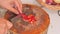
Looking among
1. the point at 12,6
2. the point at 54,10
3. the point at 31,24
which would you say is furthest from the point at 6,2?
the point at 54,10

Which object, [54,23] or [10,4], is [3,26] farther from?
[54,23]

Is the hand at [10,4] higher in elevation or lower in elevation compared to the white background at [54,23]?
higher

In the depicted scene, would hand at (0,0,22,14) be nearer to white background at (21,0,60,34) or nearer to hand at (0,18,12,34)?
hand at (0,18,12,34)

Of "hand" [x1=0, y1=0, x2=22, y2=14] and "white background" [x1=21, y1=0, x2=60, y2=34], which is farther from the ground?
"hand" [x1=0, y1=0, x2=22, y2=14]

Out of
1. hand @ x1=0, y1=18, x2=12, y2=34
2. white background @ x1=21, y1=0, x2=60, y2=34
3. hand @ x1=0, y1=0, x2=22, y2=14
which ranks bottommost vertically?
white background @ x1=21, y1=0, x2=60, y2=34

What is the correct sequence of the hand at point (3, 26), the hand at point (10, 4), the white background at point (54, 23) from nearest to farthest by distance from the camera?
the hand at point (3, 26), the hand at point (10, 4), the white background at point (54, 23)

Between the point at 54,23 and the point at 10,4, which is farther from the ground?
the point at 10,4

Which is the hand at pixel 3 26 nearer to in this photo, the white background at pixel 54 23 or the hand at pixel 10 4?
the hand at pixel 10 4

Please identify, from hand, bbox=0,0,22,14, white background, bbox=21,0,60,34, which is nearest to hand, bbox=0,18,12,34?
hand, bbox=0,0,22,14

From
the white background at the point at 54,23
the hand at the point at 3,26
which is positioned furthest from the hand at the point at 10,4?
the white background at the point at 54,23

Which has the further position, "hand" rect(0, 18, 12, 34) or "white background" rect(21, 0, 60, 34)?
"white background" rect(21, 0, 60, 34)

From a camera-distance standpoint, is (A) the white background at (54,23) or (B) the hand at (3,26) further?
(A) the white background at (54,23)

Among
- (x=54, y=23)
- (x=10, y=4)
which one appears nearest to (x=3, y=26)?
(x=10, y=4)

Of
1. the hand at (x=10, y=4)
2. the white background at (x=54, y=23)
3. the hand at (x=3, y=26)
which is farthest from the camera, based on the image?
the white background at (x=54, y=23)
